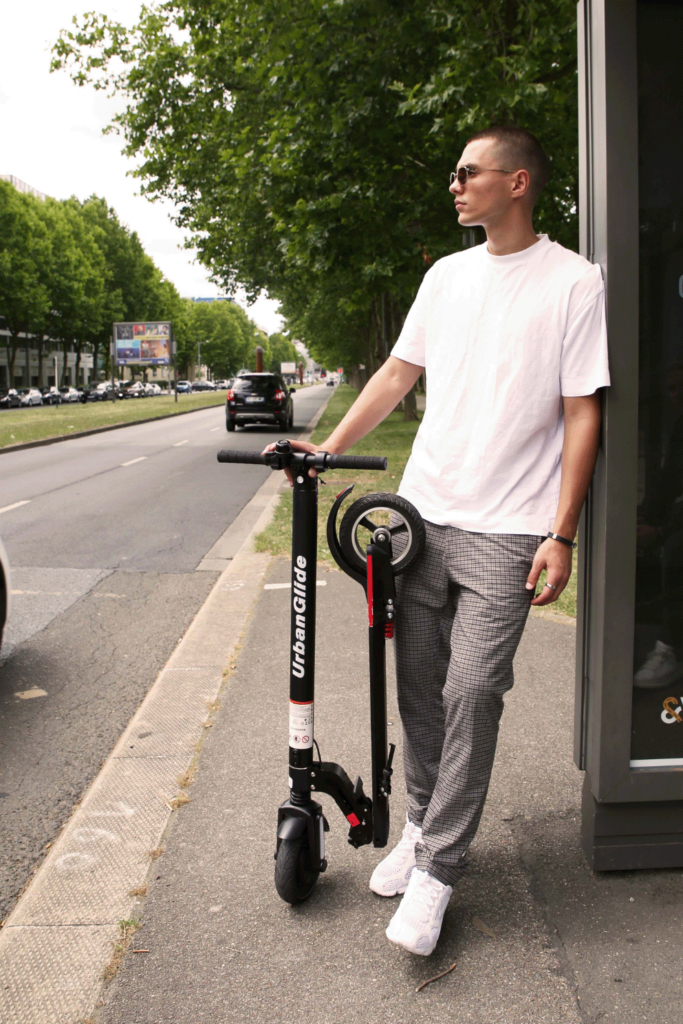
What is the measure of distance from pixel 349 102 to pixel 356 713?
32.1 feet

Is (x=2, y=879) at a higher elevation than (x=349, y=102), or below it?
below

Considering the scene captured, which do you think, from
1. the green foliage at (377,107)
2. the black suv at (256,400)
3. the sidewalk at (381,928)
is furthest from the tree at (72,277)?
the sidewalk at (381,928)

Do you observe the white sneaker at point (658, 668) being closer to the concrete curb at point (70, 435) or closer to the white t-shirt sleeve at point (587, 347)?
the white t-shirt sleeve at point (587, 347)

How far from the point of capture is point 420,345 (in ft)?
7.88

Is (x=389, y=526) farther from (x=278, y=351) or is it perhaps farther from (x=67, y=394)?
(x=278, y=351)

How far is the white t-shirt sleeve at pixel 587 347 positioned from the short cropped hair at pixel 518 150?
283mm

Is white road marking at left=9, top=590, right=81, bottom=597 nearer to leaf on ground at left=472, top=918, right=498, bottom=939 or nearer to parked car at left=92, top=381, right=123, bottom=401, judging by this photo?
leaf on ground at left=472, top=918, right=498, bottom=939

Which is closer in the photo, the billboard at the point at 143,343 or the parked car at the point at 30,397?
the parked car at the point at 30,397

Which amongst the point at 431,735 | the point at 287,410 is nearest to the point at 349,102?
the point at 431,735

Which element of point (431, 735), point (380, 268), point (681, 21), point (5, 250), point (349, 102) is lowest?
point (431, 735)

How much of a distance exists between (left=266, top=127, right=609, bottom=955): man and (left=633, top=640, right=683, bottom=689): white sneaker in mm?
424

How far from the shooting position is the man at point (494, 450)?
211 centimetres

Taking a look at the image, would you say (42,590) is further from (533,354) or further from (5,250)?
(5,250)

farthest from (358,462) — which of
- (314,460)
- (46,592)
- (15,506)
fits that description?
(15,506)
